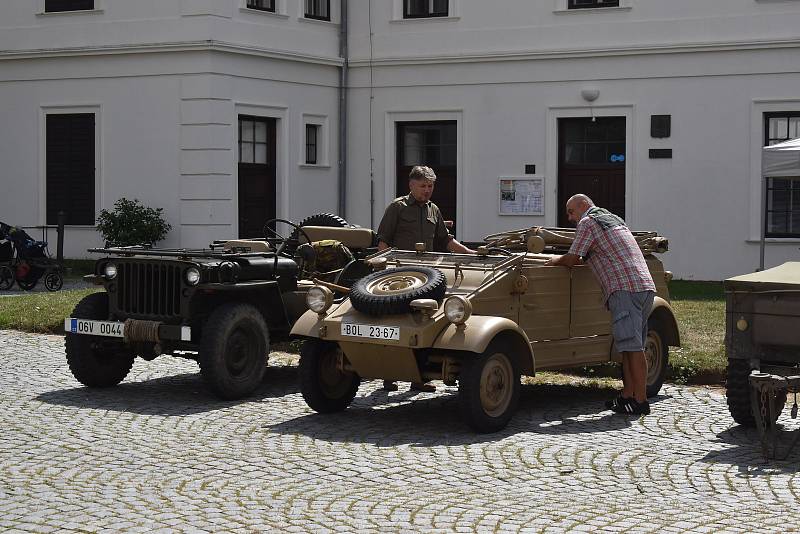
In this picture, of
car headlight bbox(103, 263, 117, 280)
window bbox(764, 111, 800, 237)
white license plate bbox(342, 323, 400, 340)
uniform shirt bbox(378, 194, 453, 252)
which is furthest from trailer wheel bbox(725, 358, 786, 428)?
window bbox(764, 111, 800, 237)

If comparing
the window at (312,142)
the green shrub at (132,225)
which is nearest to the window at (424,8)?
the window at (312,142)

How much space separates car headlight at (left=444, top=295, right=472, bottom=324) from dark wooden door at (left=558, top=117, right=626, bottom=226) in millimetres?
15498

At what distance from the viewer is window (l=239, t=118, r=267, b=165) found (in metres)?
24.8

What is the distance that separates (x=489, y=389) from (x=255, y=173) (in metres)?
16.2

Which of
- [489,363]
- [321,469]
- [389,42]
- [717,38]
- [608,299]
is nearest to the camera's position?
[321,469]

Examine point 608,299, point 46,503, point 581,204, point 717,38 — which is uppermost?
point 717,38

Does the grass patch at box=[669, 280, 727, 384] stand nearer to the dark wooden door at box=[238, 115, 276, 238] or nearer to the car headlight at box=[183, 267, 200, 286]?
the car headlight at box=[183, 267, 200, 286]

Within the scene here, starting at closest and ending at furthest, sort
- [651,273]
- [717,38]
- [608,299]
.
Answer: [608,299] → [651,273] → [717,38]

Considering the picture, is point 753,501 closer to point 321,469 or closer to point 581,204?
point 321,469

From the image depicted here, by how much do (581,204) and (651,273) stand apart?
1279 millimetres

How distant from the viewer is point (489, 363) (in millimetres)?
9367

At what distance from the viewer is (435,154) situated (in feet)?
85.8

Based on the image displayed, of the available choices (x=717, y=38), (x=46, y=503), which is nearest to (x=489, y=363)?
(x=46, y=503)

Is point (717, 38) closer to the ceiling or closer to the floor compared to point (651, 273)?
closer to the ceiling
